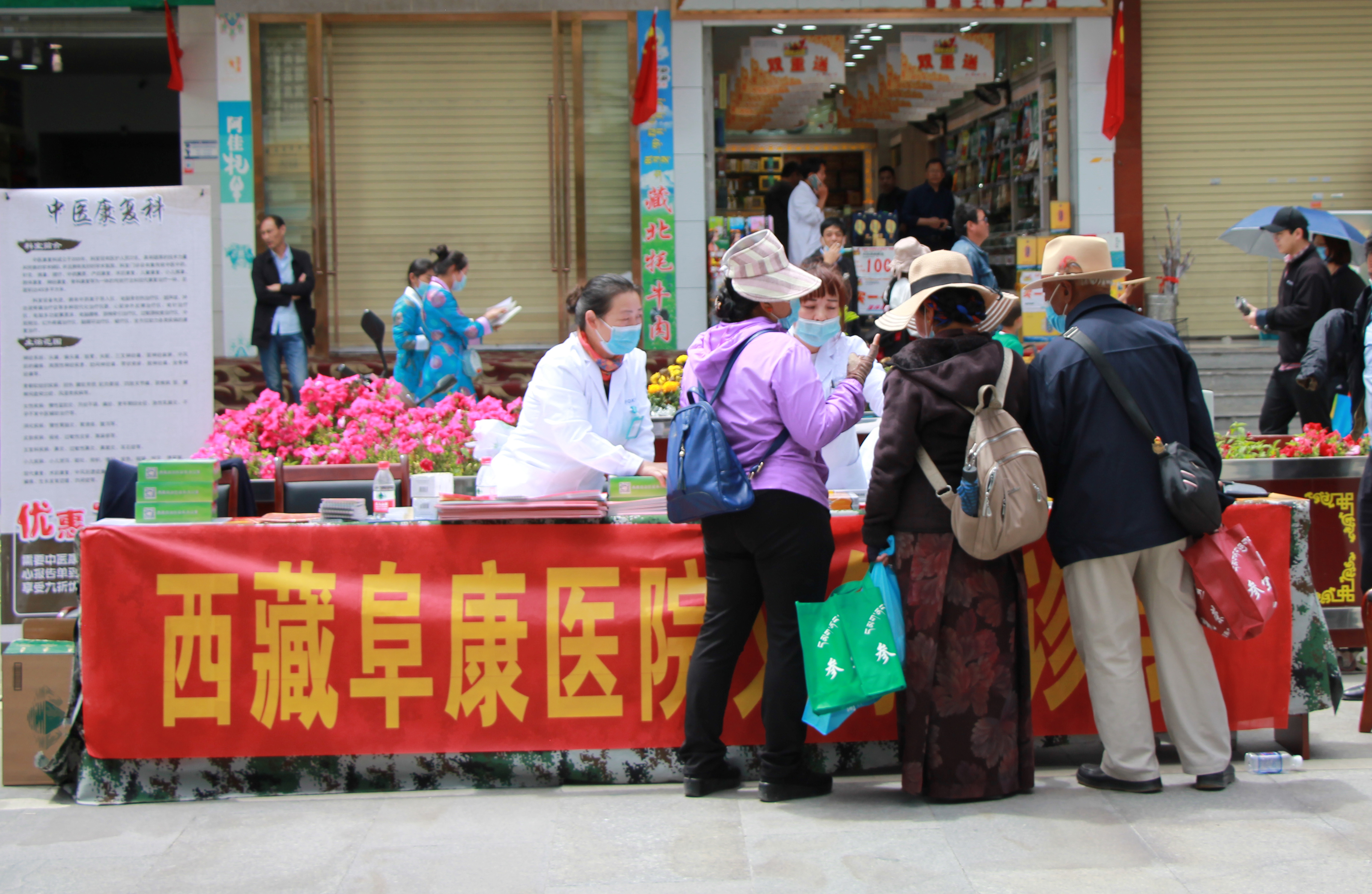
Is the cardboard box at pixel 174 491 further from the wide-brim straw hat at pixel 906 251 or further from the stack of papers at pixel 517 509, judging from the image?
the wide-brim straw hat at pixel 906 251

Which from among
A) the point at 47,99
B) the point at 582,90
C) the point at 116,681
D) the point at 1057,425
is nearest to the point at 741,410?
the point at 1057,425

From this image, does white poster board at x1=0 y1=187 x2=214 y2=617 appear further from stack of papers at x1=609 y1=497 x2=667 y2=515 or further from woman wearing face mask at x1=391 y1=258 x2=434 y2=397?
woman wearing face mask at x1=391 y1=258 x2=434 y2=397

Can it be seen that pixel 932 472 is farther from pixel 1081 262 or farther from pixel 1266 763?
pixel 1266 763

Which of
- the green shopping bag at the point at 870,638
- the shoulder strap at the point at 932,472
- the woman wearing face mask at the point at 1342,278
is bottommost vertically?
the green shopping bag at the point at 870,638

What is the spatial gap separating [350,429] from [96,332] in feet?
4.58

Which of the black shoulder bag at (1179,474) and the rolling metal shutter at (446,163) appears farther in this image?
the rolling metal shutter at (446,163)

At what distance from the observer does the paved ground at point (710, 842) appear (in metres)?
3.61

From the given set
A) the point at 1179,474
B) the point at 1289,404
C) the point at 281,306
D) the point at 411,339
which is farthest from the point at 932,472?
the point at 281,306

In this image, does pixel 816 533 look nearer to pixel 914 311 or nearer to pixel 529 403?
pixel 914 311

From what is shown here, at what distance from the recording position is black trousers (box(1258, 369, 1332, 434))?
7906mm

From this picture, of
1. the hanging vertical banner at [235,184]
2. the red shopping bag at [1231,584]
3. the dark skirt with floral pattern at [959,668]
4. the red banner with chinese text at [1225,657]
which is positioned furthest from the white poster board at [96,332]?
the hanging vertical banner at [235,184]

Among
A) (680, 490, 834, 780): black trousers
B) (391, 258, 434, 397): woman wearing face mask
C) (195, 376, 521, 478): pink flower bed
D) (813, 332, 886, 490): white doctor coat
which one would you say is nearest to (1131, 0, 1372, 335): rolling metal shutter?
(391, 258, 434, 397): woman wearing face mask

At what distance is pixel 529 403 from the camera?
16.0 feet

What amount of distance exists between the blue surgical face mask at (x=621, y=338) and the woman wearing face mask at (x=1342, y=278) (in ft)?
16.8
